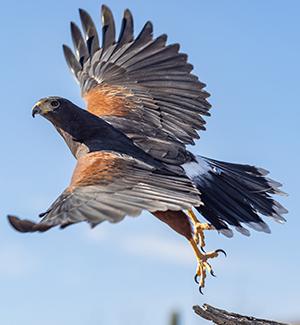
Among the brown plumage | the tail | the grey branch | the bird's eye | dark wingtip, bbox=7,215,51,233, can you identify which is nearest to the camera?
dark wingtip, bbox=7,215,51,233

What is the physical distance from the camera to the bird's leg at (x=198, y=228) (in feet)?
27.7

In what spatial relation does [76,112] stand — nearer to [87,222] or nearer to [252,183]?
[252,183]

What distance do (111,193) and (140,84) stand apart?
3.41 meters

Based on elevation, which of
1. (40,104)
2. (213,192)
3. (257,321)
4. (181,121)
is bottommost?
(257,321)

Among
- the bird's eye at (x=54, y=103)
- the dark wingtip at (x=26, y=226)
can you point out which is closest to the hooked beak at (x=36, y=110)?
the bird's eye at (x=54, y=103)

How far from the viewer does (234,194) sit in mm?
9234

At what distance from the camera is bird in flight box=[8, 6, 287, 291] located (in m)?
7.46

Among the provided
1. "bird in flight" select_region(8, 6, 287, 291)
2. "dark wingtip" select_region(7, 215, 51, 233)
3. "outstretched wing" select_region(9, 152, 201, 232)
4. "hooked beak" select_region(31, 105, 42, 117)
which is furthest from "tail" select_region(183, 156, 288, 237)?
"dark wingtip" select_region(7, 215, 51, 233)

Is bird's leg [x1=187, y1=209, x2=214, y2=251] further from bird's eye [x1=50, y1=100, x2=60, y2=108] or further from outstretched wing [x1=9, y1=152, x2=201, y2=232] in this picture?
bird's eye [x1=50, y1=100, x2=60, y2=108]

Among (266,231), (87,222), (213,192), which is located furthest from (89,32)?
(87,222)

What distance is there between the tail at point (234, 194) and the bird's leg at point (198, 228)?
12cm

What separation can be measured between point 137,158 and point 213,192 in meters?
1.16

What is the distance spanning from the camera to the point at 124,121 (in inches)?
378

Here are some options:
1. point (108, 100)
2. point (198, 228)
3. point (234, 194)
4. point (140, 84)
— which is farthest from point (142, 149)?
point (140, 84)
